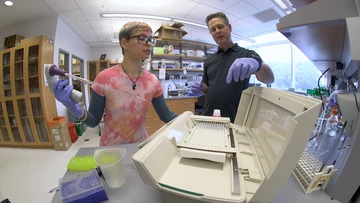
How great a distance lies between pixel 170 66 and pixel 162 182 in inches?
129

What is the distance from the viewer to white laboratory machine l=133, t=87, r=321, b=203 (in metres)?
0.28

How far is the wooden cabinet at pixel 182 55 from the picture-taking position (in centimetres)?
326

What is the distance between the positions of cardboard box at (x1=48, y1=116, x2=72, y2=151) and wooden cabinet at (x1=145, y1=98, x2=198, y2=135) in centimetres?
157

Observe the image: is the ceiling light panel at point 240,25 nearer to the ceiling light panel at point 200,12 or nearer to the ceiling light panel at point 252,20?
the ceiling light panel at point 252,20

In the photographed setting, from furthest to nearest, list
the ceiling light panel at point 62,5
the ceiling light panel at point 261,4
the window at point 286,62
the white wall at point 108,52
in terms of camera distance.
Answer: the white wall at point 108,52, the window at point 286,62, the ceiling light panel at point 261,4, the ceiling light panel at point 62,5

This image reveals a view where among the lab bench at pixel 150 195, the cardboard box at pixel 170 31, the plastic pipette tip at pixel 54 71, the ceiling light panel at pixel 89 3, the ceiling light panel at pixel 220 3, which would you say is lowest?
the lab bench at pixel 150 195

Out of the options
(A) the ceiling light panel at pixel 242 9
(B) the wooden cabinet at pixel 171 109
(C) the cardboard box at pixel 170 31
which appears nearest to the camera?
(A) the ceiling light panel at pixel 242 9

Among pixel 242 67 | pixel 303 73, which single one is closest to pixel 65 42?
pixel 242 67

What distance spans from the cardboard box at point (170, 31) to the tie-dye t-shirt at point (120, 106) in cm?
247

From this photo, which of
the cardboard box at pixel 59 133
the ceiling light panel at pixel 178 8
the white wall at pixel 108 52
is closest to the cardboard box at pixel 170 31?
the ceiling light panel at pixel 178 8

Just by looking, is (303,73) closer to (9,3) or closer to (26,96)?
(9,3)

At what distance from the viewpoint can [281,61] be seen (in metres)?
4.23

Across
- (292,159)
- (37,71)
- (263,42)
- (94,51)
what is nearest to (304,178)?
(292,159)

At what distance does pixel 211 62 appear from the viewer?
1.32 m
